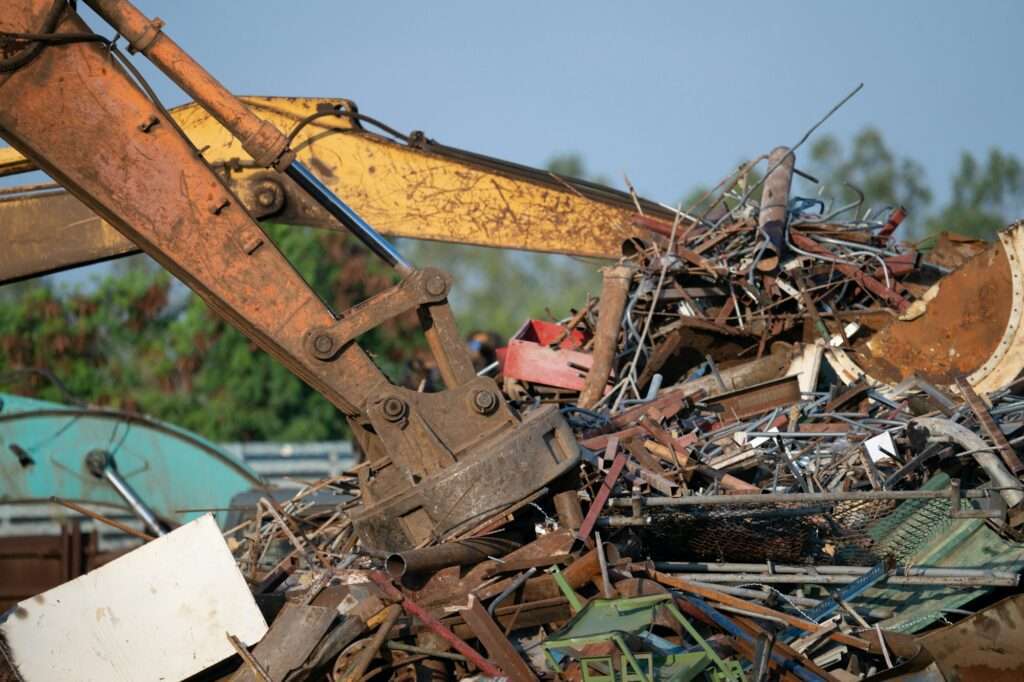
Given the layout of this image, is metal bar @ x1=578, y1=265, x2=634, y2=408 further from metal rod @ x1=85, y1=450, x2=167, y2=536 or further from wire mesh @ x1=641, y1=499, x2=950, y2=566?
metal rod @ x1=85, y1=450, x2=167, y2=536

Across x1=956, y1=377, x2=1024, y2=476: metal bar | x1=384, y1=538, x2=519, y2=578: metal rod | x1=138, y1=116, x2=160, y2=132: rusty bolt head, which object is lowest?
x1=956, y1=377, x2=1024, y2=476: metal bar

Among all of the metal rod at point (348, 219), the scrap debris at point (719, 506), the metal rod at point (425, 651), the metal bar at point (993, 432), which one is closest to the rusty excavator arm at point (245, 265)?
the scrap debris at point (719, 506)

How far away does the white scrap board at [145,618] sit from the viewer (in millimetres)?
5117

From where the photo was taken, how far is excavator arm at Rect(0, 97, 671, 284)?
7.09m

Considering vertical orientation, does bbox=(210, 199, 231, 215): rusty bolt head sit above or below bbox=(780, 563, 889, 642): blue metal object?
above

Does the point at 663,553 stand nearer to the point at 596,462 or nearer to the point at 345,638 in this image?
the point at 596,462

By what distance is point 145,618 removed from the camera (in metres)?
5.18

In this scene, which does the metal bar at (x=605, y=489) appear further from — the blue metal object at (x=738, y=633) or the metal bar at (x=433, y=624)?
the metal bar at (x=433, y=624)

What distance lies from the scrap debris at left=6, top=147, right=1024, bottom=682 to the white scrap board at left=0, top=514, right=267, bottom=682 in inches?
5.6

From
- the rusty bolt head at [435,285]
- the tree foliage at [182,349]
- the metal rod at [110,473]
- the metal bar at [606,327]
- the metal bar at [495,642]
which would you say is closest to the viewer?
the metal bar at [495,642]

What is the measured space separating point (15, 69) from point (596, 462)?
2.83 metres

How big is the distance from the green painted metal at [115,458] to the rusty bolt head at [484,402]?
258 inches

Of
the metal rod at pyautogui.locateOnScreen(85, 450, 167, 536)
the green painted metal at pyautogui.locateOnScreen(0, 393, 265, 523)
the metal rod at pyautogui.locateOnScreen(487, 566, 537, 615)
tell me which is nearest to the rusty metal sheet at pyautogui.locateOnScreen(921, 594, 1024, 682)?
the metal rod at pyautogui.locateOnScreen(487, 566, 537, 615)

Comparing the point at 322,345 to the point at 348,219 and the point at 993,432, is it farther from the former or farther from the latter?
the point at 993,432
